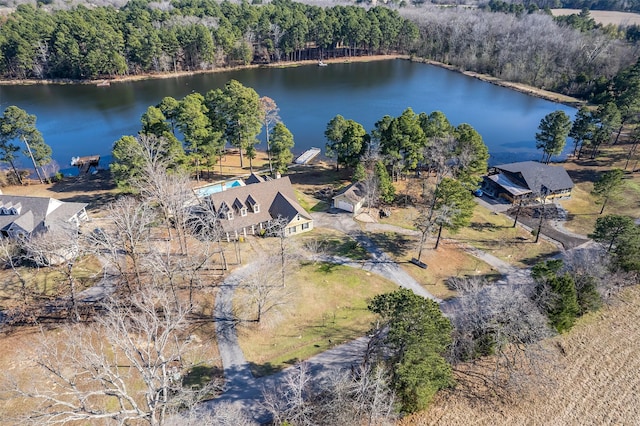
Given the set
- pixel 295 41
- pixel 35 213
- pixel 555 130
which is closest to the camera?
pixel 35 213

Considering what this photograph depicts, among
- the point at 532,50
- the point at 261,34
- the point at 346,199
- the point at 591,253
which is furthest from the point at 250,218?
the point at 532,50

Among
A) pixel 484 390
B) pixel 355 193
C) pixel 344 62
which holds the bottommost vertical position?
pixel 484 390

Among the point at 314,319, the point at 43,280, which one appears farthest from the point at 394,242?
the point at 43,280

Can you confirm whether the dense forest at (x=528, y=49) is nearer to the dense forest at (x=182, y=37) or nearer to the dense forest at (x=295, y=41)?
the dense forest at (x=295, y=41)

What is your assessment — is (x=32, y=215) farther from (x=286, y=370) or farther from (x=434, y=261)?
(x=434, y=261)

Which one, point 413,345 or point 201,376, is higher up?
point 413,345

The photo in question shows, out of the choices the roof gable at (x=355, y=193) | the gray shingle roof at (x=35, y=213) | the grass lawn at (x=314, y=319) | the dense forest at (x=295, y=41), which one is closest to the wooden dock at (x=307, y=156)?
the roof gable at (x=355, y=193)
